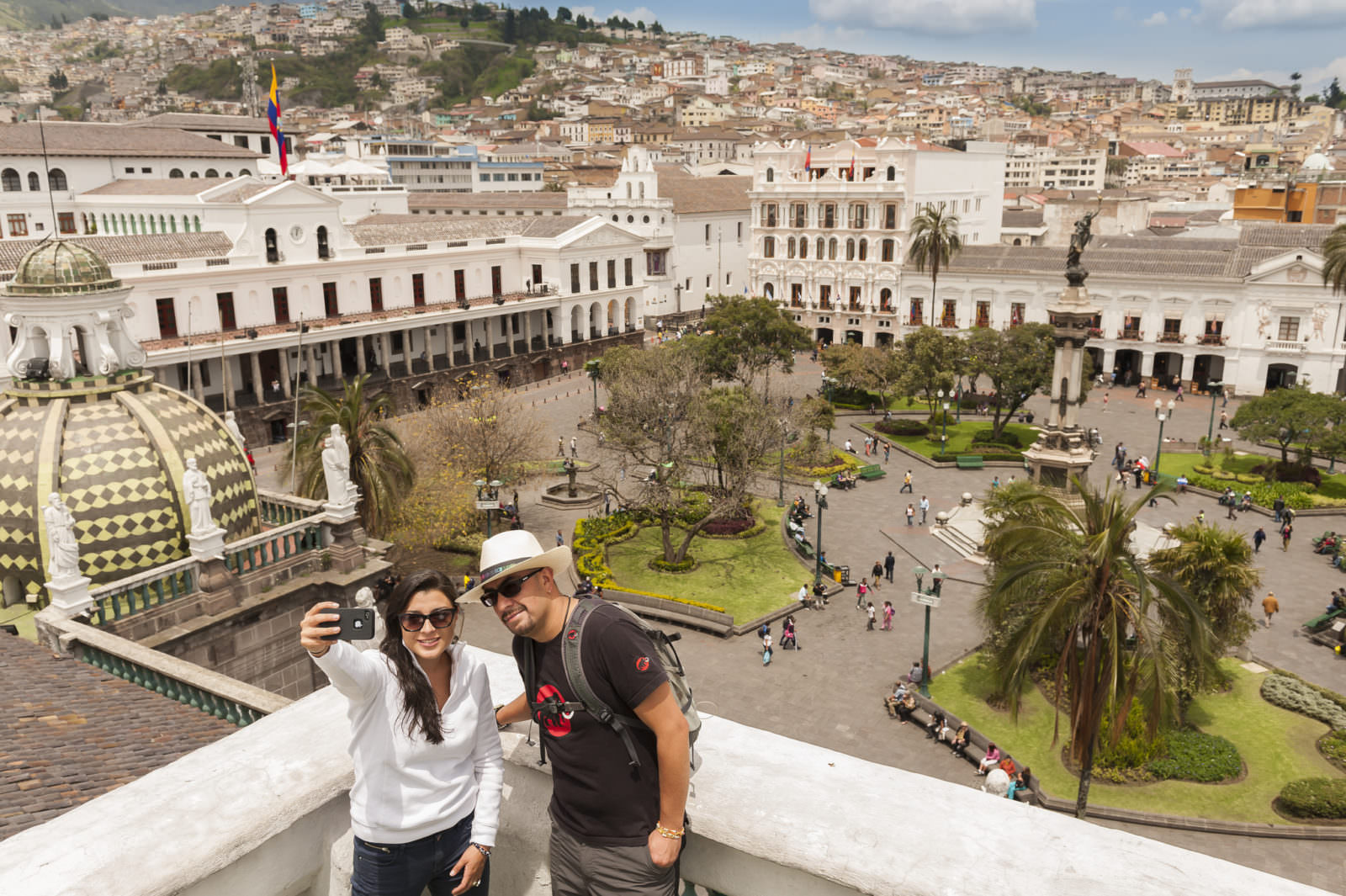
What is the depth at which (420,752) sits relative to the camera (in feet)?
12.7

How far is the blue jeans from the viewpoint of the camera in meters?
3.74

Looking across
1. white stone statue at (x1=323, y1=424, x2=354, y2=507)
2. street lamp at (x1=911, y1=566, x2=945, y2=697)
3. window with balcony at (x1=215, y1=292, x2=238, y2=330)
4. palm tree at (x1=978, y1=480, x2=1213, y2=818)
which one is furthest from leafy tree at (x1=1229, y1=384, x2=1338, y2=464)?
window with balcony at (x1=215, y1=292, x2=238, y2=330)

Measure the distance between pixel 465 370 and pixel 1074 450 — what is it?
105ft

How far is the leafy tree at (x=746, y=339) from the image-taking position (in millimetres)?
45938

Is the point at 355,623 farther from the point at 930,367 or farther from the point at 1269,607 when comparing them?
the point at 930,367

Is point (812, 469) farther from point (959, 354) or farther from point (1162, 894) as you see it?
point (1162, 894)

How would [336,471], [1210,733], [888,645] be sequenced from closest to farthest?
[336,471] → [1210,733] → [888,645]

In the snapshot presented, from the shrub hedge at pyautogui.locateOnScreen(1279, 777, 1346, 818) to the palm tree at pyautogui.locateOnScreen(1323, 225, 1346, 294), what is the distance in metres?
33.4

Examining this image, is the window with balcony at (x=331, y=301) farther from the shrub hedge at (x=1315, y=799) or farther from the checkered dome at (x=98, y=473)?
the shrub hedge at (x=1315, y=799)

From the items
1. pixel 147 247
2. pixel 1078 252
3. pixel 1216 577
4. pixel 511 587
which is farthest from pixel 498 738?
pixel 147 247

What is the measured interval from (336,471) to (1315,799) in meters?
17.6

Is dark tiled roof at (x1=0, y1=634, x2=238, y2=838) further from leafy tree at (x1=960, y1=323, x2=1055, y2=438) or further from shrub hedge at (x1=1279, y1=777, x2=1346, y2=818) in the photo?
leafy tree at (x1=960, y1=323, x2=1055, y2=438)

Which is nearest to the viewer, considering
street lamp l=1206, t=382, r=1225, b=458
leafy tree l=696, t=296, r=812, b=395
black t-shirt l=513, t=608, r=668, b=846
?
black t-shirt l=513, t=608, r=668, b=846

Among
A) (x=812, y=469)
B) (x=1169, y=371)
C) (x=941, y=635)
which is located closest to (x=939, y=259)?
(x=1169, y=371)
